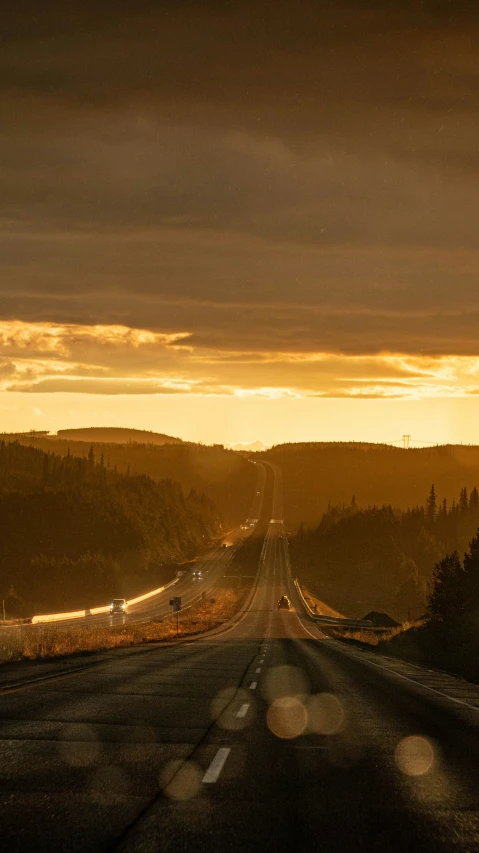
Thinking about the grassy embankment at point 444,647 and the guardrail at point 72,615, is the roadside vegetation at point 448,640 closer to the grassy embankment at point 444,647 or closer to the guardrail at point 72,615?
the grassy embankment at point 444,647

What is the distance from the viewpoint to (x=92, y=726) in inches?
500

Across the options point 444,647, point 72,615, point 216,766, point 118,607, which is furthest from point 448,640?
point 118,607

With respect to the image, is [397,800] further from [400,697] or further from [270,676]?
[270,676]

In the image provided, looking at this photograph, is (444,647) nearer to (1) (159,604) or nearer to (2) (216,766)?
(2) (216,766)

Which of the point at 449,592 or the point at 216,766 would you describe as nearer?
the point at 216,766

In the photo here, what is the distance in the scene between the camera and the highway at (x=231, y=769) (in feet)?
24.2

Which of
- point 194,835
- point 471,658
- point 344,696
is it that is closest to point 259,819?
point 194,835

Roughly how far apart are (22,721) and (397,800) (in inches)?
239

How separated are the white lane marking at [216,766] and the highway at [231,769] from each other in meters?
0.03

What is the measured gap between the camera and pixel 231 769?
10.1m

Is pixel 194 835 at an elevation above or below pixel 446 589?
above

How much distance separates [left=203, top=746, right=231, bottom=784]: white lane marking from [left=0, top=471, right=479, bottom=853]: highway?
0.03m

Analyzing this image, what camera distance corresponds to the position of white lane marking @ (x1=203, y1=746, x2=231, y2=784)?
9.51 m

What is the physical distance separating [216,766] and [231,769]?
0.21 m
